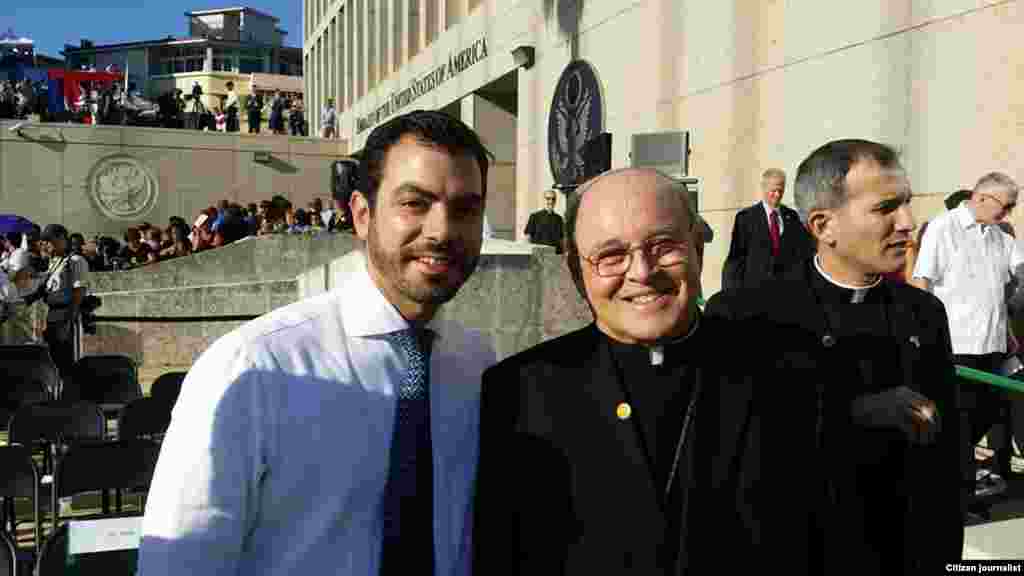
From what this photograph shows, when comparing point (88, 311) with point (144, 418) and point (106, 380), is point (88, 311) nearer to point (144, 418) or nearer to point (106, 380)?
point (106, 380)

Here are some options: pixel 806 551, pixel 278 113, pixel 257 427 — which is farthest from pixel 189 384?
pixel 278 113

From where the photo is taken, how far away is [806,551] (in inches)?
66.7

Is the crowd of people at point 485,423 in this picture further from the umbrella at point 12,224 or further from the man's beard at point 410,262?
the umbrella at point 12,224

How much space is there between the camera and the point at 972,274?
5074 millimetres

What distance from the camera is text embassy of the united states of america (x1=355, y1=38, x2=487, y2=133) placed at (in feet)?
62.4

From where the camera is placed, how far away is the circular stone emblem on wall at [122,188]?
1019 inches

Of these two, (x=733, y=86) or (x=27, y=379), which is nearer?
(x=27, y=379)

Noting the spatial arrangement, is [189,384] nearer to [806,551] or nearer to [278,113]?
[806,551]

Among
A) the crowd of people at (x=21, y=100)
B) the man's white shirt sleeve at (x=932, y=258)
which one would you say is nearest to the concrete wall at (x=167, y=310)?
the man's white shirt sleeve at (x=932, y=258)

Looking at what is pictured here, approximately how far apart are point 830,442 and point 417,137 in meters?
1.07

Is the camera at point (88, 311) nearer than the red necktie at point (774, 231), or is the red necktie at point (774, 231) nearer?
the red necktie at point (774, 231)

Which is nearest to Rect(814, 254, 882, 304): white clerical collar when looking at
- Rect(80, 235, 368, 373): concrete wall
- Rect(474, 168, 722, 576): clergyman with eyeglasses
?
Rect(474, 168, 722, 576): clergyman with eyeglasses

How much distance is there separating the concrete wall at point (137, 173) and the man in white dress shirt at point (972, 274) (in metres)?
25.1

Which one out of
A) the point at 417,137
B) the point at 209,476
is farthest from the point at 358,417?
the point at 417,137
